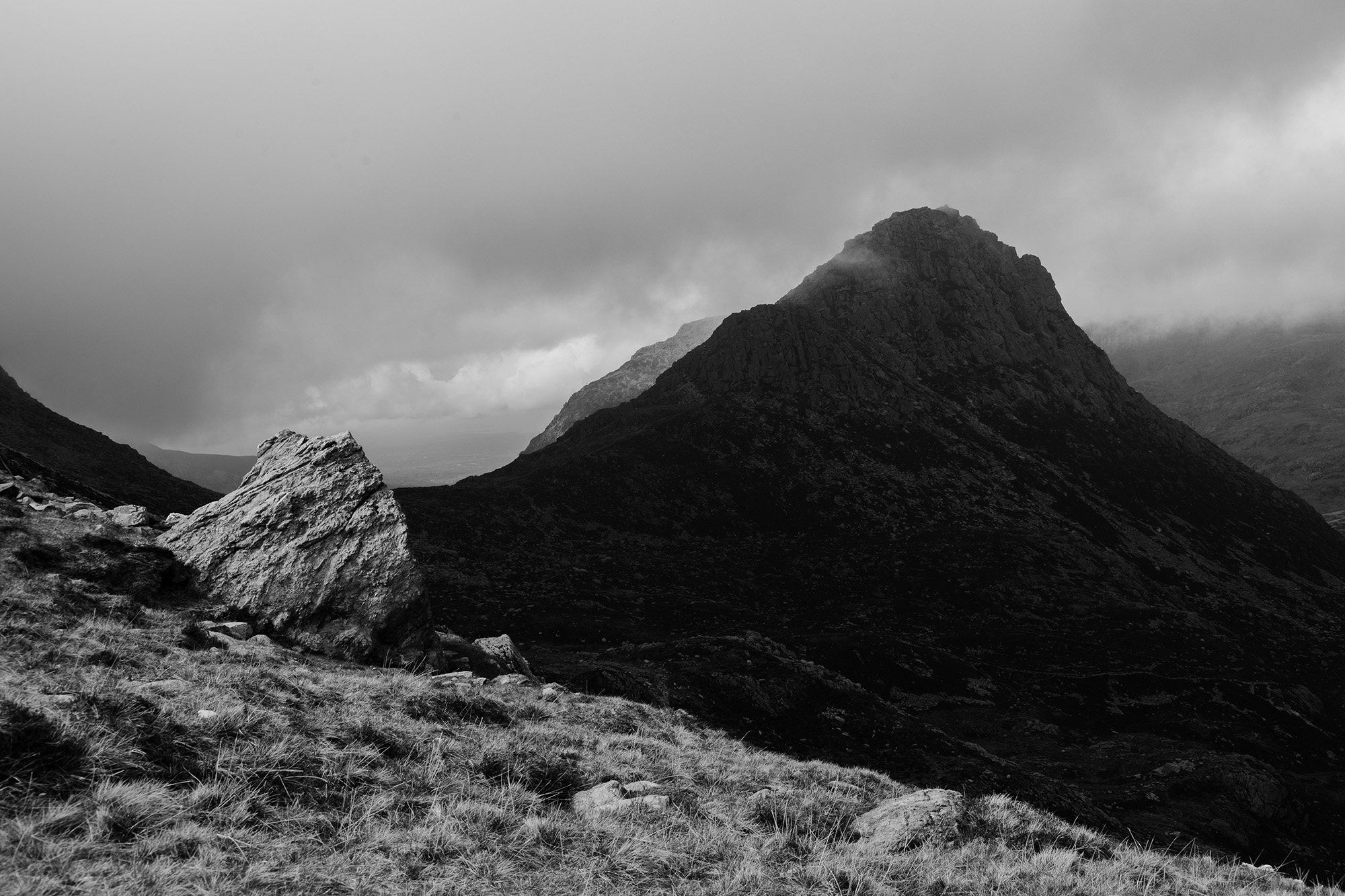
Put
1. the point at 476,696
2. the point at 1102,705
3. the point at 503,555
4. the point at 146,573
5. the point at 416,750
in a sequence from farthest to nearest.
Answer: the point at 503,555, the point at 1102,705, the point at 146,573, the point at 476,696, the point at 416,750

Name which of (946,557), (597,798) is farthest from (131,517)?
(946,557)

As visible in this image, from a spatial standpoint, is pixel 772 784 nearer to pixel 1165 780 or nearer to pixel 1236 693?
pixel 1165 780

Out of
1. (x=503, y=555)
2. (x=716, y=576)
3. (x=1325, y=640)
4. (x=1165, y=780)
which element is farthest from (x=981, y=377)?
(x=1165, y=780)

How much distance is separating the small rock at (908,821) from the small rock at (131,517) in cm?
2391

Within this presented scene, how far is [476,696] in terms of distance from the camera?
46.5 feet

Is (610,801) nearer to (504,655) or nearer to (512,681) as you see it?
(512,681)

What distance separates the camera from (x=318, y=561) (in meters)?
20.8

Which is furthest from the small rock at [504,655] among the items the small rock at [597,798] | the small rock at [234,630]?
the small rock at [597,798]

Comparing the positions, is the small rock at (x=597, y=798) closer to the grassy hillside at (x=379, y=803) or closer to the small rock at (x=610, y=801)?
the small rock at (x=610, y=801)

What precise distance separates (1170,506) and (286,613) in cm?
17377

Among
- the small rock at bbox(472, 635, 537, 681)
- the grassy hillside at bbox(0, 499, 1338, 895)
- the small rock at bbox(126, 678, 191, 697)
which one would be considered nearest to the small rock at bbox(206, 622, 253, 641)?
the grassy hillside at bbox(0, 499, 1338, 895)

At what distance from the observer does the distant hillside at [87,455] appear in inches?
2874

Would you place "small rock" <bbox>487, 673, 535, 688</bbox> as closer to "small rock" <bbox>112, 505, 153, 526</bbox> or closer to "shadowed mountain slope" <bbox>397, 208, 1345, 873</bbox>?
"shadowed mountain slope" <bbox>397, 208, 1345, 873</bbox>

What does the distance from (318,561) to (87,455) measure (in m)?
86.2
